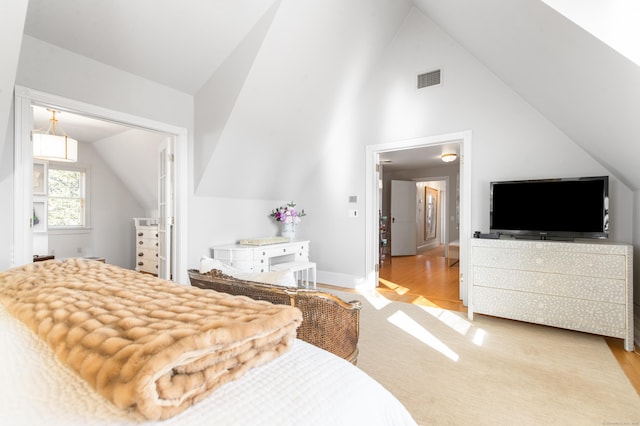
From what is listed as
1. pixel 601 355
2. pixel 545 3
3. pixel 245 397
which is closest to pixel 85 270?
pixel 245 397

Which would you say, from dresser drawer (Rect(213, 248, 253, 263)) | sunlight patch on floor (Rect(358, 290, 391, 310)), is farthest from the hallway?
dresser drawer (Rect(213, 248, 253, 263))

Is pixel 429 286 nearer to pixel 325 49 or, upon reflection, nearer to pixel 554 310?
pixel 554 310

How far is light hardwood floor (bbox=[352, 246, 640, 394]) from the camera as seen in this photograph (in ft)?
7.88

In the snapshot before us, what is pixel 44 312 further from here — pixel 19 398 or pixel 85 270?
pixel 85 270

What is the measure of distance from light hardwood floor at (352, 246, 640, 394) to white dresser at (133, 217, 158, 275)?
3685 millimetres

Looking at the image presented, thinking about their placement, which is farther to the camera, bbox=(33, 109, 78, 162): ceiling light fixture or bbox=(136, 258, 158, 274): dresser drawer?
bbox=(136, 258, 158, 274): dresser drawer

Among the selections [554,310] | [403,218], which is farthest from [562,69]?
[403,218]

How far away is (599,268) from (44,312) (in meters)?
3.52

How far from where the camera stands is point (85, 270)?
1271 mm

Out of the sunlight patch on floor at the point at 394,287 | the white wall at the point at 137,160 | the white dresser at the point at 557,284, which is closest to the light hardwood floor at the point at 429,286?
the sunlight patch on floor at the point at 394,287

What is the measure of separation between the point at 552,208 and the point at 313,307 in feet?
9.17

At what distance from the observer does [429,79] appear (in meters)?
3.90

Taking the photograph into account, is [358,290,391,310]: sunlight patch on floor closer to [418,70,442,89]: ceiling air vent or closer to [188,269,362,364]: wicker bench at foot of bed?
[188,269,362,364]: wicker bench at foot of bed

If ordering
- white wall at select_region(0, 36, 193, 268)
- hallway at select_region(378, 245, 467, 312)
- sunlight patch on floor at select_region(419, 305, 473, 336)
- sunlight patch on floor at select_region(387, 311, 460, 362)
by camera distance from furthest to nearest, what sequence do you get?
hallway at select_region(378, 245, 467, 312) → sunlight patch on floor at select_region(419, 305, 473, 336) → sunlight patch on floor at select_region(387, 311, 460, 362) → white wall at select_region(0, 36, 193, 268)
